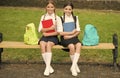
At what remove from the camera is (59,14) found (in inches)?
614

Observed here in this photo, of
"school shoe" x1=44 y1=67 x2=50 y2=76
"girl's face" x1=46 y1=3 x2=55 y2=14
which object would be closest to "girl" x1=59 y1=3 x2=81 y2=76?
"girl's face" x1=46 y1=3 x2=55 y2=14

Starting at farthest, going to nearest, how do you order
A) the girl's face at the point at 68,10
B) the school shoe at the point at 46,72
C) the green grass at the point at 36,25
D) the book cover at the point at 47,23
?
the green grass at the point at 36,25 → the book cover at the point at 47,23 → the girl's face at the point at 68,10 → the school shoe at the point at 46,72

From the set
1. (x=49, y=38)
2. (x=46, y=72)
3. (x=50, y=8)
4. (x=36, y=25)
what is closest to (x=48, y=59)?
→ (x=46, y=72)

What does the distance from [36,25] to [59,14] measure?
8.01ft

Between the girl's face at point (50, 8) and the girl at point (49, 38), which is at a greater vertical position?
the girl's face at point (50, 8)

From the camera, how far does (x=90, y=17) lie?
1536 centimetres

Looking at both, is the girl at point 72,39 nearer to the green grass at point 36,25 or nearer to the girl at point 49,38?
the girl at point 49,38

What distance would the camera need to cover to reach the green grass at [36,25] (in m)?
8.67

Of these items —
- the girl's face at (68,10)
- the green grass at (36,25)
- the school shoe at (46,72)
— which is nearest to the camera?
the school shoe at (46,72)

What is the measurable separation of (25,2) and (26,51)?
392 inches

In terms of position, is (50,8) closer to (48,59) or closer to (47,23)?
(47,23)

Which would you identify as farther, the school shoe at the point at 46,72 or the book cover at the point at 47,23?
the book cover at the point at 47,23

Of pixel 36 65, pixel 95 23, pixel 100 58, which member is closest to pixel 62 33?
pixel 36 65

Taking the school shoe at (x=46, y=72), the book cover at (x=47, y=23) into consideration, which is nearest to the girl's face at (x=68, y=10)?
the book cover at (x=47, y=23)
